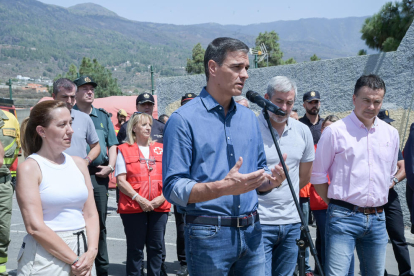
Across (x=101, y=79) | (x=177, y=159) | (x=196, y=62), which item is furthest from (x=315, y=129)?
(x=196, y=62)

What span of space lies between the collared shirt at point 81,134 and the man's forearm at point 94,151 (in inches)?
2.1

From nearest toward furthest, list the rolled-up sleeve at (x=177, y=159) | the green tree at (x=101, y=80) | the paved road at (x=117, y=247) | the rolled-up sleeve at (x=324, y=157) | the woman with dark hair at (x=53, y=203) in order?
the rolled-up sleeve at (x=177, y=159) → the woman with dark hair at (x=53, y=203) → the rolled-up sleeve at (x=324, y=157) → the paved road at (x=117, y=247) → the green tree at (x=101, y=80)

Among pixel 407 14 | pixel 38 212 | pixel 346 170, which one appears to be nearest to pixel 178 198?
pixel 38 212

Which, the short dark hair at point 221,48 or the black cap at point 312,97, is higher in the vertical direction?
the short dark hair at point 221,48

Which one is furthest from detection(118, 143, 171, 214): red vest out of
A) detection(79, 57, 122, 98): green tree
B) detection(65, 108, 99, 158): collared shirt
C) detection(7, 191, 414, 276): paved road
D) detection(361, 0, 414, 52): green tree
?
detection(79, 57, 122, 98): green tree

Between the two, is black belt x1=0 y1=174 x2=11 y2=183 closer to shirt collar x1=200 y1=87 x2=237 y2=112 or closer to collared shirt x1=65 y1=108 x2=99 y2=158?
collared shirt x1=65 y1=108 x2=99 y2=158

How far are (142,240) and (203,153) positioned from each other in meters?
2.78

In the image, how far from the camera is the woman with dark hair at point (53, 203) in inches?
118

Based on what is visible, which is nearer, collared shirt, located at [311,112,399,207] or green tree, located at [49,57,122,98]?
collared shirt, located at [311,112,399,207]

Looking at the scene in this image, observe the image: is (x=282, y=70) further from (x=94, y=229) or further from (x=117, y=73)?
(x=117, y=73)

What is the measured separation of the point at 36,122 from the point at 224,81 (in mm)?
1436

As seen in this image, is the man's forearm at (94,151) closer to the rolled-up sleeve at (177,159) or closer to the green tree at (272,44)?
the rolled-up sleeve at (177,159)

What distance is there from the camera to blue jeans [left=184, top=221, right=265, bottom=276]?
2619mm

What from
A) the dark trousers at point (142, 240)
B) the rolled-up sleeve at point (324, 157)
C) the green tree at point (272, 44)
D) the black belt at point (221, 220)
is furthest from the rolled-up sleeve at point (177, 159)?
the green tree at point (272, 44)
